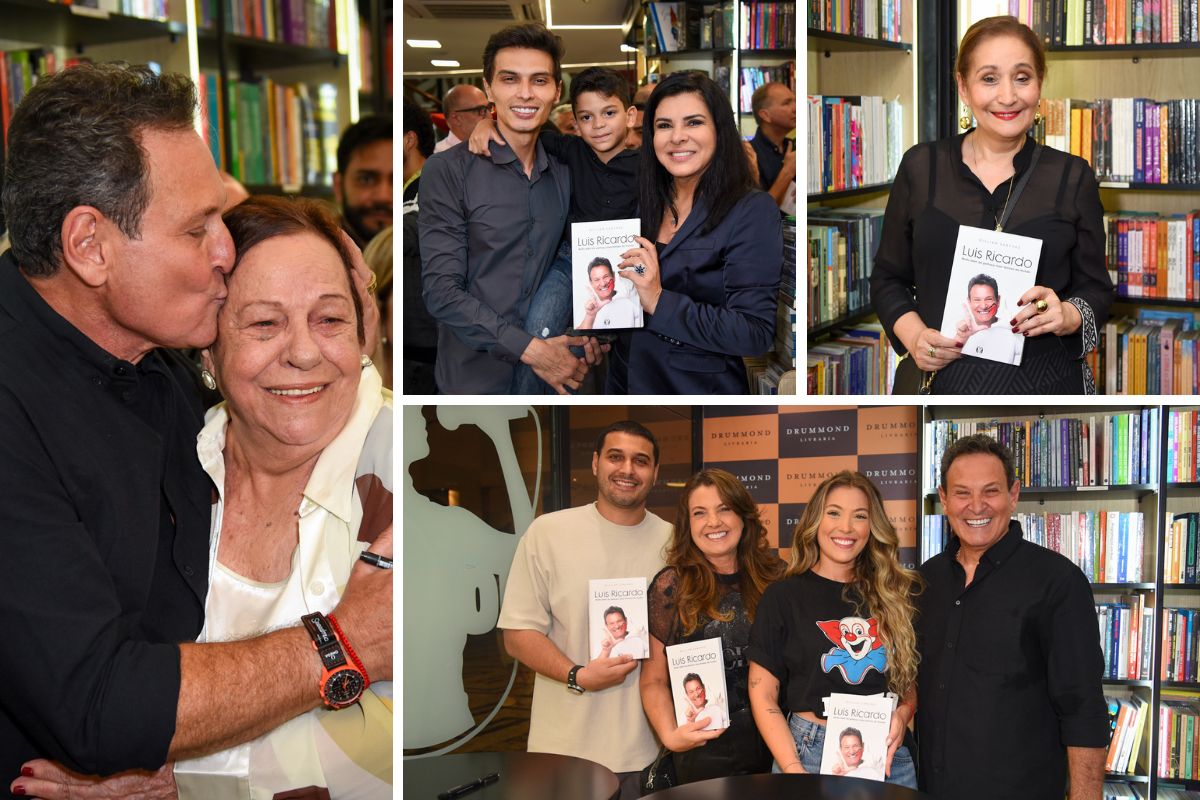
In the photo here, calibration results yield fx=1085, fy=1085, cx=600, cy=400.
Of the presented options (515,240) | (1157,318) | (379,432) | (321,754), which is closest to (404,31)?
(515,240)

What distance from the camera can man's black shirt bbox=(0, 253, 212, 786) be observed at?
4.84 feet

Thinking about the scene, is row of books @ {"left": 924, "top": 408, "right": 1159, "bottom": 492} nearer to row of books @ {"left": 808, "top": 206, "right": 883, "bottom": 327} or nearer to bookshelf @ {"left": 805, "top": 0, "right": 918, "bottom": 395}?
bookshelf @ {"left": 805, "top": 0, "right": 918, "bottom": 395}

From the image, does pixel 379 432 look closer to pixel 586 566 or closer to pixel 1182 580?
pixel 586 566

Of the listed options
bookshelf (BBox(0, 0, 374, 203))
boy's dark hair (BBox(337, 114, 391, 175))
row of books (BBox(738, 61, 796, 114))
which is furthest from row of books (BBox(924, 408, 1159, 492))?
bookshelf (BBox(0, 0, 374, 203))

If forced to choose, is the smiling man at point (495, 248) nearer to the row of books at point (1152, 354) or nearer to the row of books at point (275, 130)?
the row of books at point (1152, 354)

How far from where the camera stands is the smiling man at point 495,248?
172cm

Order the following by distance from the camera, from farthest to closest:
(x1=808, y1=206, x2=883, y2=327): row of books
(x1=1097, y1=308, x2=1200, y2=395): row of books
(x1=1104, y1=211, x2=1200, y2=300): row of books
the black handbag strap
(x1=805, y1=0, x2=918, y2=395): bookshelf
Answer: (x1=1104, y1=211, x2=1200, y2=300): row of books < (x1=1097, y1=308, x2=1200, y2=395): row of books < (x1=808, y1=206, x2=883, y2=327): row of books < (x1=805, y1=0, x2=918, y2=395): bookshelf < the black handbag strap

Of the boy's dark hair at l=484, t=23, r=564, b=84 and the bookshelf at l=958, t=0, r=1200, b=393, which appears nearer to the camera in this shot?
the boy's dark hair at l=484, t=23, r=564, b=84

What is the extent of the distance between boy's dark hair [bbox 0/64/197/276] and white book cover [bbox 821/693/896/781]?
1299 mm

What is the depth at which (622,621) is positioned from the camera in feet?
5.68

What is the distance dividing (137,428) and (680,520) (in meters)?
0.87

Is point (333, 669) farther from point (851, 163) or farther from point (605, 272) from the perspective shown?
point (851, 163)

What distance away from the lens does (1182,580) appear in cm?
169

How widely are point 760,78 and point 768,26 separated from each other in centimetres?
9
